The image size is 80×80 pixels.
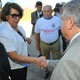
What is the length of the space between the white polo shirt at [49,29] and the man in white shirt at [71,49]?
158 inches

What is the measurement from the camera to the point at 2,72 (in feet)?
9.54

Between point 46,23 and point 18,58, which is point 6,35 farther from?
point 46,23

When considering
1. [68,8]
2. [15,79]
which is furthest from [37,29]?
[68,8]

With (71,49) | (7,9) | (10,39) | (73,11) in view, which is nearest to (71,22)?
(73,11)

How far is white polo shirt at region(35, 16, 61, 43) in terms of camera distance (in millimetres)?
6266

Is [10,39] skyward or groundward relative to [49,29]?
skyward

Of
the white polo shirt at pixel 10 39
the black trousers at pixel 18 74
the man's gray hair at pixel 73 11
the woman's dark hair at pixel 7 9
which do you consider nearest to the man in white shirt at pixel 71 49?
the man's gray hair at pixel 73 11

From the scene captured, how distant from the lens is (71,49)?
199cm

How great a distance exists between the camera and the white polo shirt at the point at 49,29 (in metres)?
6.27

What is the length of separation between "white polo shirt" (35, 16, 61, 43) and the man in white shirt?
400 cm

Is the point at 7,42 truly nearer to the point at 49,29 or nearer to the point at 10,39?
the point at 10,39

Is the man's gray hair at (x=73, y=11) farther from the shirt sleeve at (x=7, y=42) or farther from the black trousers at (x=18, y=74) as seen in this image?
the black trousers at (x=18, y=74)

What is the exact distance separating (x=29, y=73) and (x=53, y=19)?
4.90 feet

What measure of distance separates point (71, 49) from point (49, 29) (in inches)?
168
